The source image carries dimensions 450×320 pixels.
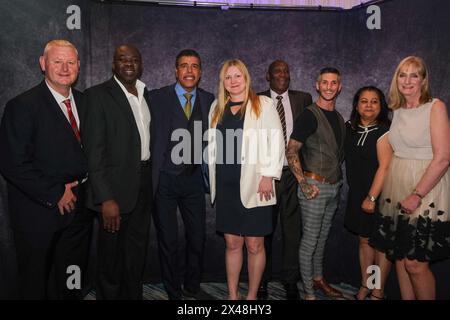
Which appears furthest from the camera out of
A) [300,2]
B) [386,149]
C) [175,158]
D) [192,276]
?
[300,2]

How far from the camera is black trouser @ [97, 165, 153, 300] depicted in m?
3.27

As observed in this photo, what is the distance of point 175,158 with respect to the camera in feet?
11.5

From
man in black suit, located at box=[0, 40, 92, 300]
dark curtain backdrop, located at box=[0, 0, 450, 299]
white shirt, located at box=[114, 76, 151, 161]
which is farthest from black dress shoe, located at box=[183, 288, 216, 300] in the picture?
white shirt, located at box=[114, 76, 151, 161]

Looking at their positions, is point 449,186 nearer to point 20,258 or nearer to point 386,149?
point 386,149

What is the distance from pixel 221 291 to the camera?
13.2 ft

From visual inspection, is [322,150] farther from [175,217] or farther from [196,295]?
[196,295]

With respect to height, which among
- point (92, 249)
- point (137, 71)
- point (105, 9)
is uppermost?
point (105, 9)

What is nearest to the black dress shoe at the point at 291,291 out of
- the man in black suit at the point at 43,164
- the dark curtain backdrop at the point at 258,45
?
the dark curtain backdrop at the point at 258,45

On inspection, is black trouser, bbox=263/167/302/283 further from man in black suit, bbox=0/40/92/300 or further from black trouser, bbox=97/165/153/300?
man in black suit, bbox=0/40/92/300

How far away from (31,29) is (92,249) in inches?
78.4

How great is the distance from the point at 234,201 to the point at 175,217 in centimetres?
66

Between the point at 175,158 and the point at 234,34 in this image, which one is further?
the point at 234,34

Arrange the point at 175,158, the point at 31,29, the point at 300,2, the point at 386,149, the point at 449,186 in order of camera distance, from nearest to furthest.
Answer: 1. the point at 449,186
2. the point at 31,29
3. the point at 386,149
4. the point at 175,158
5. the point at 300,2
